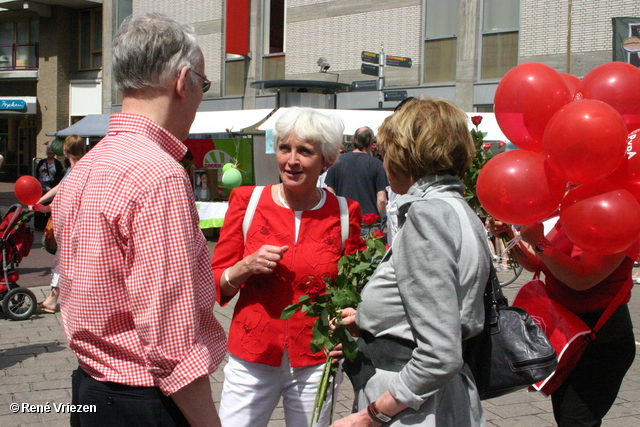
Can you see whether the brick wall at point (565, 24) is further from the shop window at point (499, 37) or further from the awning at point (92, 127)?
the awning at point (92, 127)

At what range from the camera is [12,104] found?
3059 cm

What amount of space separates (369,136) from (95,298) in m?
6.50

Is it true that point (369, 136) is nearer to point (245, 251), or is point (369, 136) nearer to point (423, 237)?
point (245, 251)

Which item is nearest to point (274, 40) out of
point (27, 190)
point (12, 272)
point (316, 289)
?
point (27, 190)

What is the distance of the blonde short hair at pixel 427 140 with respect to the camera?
79.3 inches

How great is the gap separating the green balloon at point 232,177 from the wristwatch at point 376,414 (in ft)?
33.1

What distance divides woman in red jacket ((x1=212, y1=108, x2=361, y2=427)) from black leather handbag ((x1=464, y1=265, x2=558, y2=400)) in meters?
0.84

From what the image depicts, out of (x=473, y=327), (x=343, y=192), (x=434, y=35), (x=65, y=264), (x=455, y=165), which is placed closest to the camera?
(x=65, y=264)

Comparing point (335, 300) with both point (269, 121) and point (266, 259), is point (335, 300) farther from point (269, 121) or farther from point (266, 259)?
point (269, 121)

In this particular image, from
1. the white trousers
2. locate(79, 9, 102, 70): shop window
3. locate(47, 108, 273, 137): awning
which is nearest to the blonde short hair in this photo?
the white trousers

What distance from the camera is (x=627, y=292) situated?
276 cm

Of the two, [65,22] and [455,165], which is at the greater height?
[65,22]

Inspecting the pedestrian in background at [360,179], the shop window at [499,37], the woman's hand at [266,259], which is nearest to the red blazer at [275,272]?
the woman's hand at [266,259]

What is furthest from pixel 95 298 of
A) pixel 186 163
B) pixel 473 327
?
pixel 186 163
